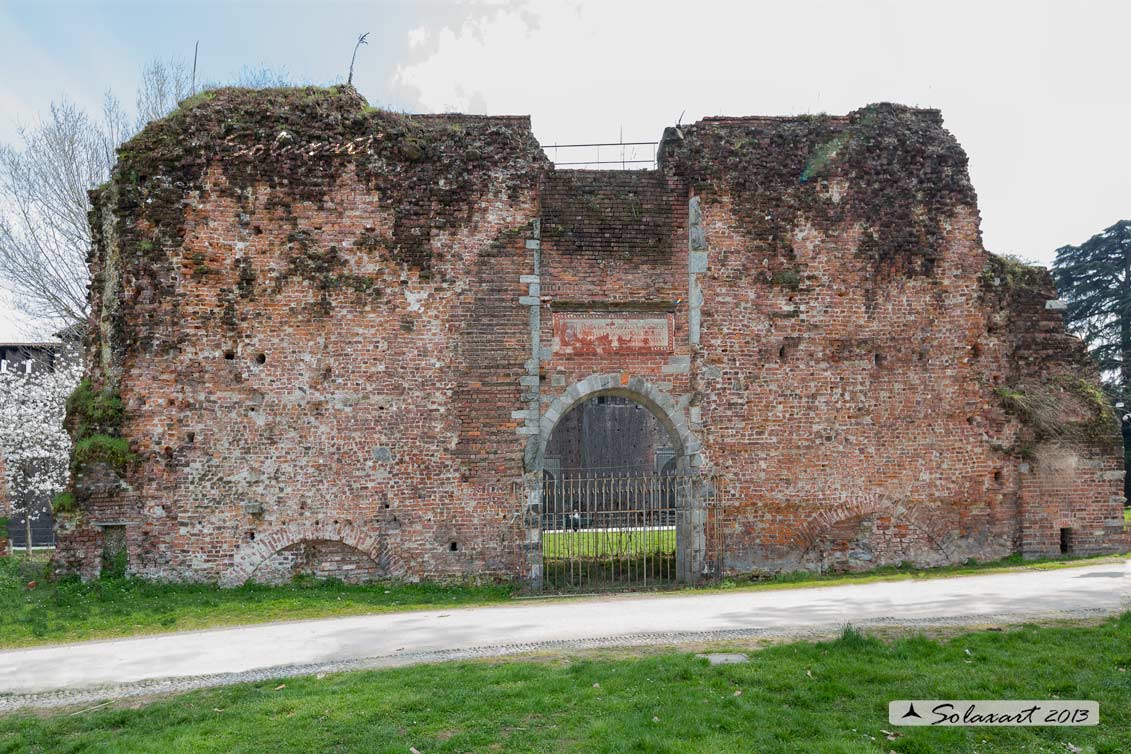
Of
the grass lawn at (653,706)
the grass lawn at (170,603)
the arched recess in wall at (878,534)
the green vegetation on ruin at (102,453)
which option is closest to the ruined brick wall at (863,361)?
the arched recess in wall at (878,534)

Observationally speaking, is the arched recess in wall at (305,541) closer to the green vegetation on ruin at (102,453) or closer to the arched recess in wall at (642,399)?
the green vegetation on ruin at (102,453)

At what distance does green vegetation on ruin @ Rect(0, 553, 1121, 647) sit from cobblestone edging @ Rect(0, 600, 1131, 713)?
251 centimetres

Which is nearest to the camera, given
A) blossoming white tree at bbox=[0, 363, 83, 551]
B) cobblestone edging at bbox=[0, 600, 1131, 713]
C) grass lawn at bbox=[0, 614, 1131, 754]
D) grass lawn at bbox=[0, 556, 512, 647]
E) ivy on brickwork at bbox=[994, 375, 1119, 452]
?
grass lawn at bbox=[0, 614, 1131, 754]

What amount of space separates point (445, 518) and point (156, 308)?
5.36m

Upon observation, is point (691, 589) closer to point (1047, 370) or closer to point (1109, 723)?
point (1109, 723)

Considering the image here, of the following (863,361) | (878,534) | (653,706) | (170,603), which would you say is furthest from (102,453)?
(878,534)

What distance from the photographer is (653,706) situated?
5391 millimetres

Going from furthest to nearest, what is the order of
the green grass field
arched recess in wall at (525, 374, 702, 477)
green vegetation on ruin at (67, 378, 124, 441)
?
1. the green grass field
2. arched recess in wall at (525, 374, 702, 477)
3. green vegetation on ruin at (67, 378, 124, 441)

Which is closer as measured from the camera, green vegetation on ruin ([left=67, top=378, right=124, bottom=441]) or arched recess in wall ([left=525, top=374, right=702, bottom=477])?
green vegetation on ruin ([left=67, top=378, right=124, bottom=441])

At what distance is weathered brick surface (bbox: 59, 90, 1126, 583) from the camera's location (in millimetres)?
11398

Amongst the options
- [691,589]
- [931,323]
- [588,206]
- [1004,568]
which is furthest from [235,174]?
[1004,568]

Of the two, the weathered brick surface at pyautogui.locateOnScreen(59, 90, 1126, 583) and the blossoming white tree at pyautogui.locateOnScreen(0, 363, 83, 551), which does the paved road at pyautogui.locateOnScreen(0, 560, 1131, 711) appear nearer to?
the weathered brick surface at pyautogui.locateOnScreen(59, 90, 1126, 583)

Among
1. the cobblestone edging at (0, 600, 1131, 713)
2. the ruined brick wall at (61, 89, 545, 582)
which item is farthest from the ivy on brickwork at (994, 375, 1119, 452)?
the ruined brick wall at (61, 89, 545, 582)

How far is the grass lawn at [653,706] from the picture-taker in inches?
192
